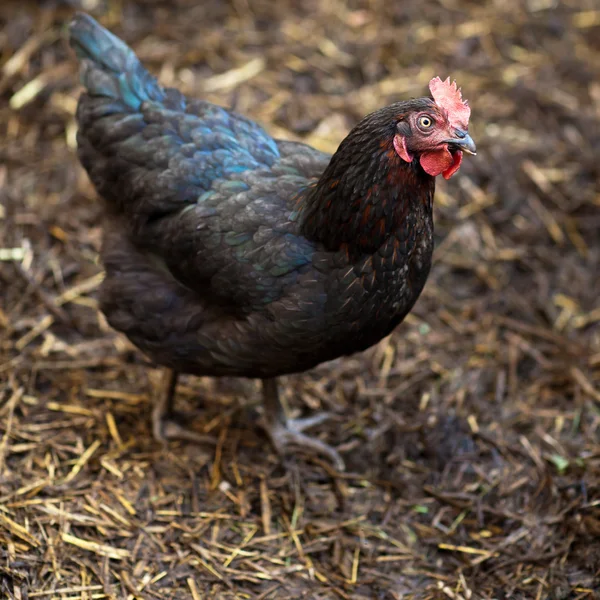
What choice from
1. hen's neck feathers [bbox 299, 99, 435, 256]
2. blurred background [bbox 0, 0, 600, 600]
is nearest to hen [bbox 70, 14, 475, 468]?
hen's neck feathers [bbox 299, 99, 435, 256]

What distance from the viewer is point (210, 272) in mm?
3383

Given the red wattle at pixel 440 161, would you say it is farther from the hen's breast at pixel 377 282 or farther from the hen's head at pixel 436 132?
the hen's breast at pixel 377 282

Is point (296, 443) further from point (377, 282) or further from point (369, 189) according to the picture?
point (369, 189)

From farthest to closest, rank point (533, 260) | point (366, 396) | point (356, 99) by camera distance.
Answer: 1. point (356, 99)
2. point (533, 260)
3. point (366, 396)

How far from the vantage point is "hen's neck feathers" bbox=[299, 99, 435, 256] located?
3.04 m

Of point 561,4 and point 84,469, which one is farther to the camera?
point 561,4

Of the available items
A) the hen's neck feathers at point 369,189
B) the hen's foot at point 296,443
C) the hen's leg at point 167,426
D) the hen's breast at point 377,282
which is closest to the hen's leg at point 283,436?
the hen's foot at point 296,443

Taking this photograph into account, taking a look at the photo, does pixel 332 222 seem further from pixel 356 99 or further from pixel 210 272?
pixel 356 99

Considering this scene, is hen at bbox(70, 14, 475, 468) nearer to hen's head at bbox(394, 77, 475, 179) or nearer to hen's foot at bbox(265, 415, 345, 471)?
hen's head at bbox(394, 77, 475, 179)

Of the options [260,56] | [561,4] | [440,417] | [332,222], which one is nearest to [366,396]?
[440,417]

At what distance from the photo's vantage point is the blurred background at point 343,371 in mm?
3609

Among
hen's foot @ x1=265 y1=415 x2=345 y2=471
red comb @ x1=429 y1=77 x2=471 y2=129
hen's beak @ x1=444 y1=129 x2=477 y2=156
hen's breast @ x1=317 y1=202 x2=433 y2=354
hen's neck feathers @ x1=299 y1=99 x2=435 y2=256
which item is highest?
red comb @ x1=429 y1=77 x2=471 y2=129

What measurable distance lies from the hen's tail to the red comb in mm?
1384

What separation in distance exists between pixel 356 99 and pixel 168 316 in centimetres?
301
